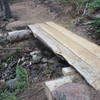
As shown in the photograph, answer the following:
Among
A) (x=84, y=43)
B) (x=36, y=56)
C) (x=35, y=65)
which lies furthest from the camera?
(x=36, y=56)

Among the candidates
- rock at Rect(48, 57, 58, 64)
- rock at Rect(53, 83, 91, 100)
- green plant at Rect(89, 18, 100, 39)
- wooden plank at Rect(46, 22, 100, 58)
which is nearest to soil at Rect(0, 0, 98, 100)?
rock at Rect(48, 57, 58, 64)

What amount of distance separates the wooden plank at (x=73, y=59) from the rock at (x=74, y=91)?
0.52 ft

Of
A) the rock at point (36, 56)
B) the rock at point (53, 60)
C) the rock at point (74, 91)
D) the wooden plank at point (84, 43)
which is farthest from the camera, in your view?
the rock at point (36, 56)

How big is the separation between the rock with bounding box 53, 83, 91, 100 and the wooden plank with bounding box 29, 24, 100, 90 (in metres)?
0.16

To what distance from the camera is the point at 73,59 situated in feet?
11.7

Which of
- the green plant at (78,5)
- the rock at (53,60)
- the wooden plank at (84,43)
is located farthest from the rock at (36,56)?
the green plant at (78,5)

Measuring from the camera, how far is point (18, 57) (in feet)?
17.0

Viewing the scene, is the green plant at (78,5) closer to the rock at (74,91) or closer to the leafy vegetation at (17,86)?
the leafy vegetation at (17,86)

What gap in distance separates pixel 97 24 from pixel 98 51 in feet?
4.67

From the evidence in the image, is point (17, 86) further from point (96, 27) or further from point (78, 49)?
point (96, 27)

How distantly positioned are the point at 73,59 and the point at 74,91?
3.41ft

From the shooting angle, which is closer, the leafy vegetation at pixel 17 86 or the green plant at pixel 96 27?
the leafy vegetation at pixel 17 86

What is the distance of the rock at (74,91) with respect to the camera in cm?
251

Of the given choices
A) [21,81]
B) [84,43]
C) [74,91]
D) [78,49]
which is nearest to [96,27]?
[84,43]
